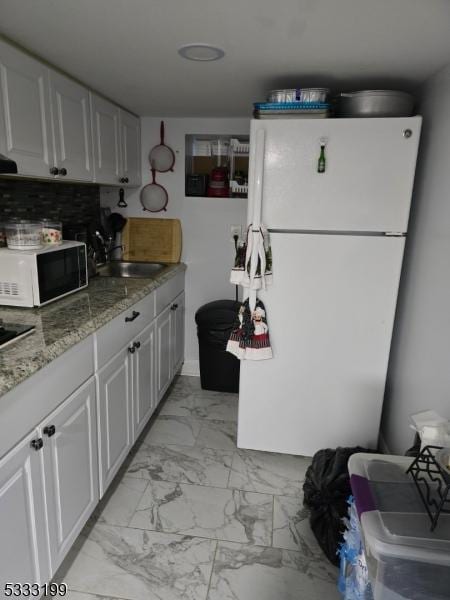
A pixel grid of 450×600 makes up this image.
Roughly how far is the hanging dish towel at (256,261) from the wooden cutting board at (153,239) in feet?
3.70

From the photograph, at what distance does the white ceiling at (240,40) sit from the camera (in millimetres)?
1264

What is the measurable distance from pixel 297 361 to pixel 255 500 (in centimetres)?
71

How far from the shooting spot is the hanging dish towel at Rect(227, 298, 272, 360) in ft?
6.69

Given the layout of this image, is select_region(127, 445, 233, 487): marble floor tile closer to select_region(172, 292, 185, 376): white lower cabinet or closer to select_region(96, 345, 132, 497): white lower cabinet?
select_region(96, 345, 132, 497): white lower cabinet

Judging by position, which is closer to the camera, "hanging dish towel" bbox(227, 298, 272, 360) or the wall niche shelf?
"hanging dish towel" bbox(227, 298, 272, 360)

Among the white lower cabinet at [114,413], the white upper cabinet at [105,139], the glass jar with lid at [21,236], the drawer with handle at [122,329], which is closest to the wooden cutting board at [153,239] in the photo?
the white upper cabinet at [105,139]

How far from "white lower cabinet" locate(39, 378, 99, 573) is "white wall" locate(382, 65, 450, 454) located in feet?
4.63

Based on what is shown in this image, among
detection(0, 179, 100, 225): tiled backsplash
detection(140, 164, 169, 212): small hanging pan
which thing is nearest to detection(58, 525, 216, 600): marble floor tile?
detection(0, 179, 100, 225): tiled backsplash

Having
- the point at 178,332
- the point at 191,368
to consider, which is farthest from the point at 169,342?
the point at 191,368

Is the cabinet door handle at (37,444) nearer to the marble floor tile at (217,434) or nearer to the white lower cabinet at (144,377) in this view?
the white lower cabinet at (144,377)

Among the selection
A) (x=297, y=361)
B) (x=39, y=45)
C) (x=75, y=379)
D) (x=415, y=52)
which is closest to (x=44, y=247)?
(x=75, y=379)

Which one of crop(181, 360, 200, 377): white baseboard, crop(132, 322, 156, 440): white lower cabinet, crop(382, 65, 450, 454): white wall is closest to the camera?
crop(382, 65, 450, 454): white wall

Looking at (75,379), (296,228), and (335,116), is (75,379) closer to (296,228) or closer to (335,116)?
(296,228)

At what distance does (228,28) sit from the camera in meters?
1.40
